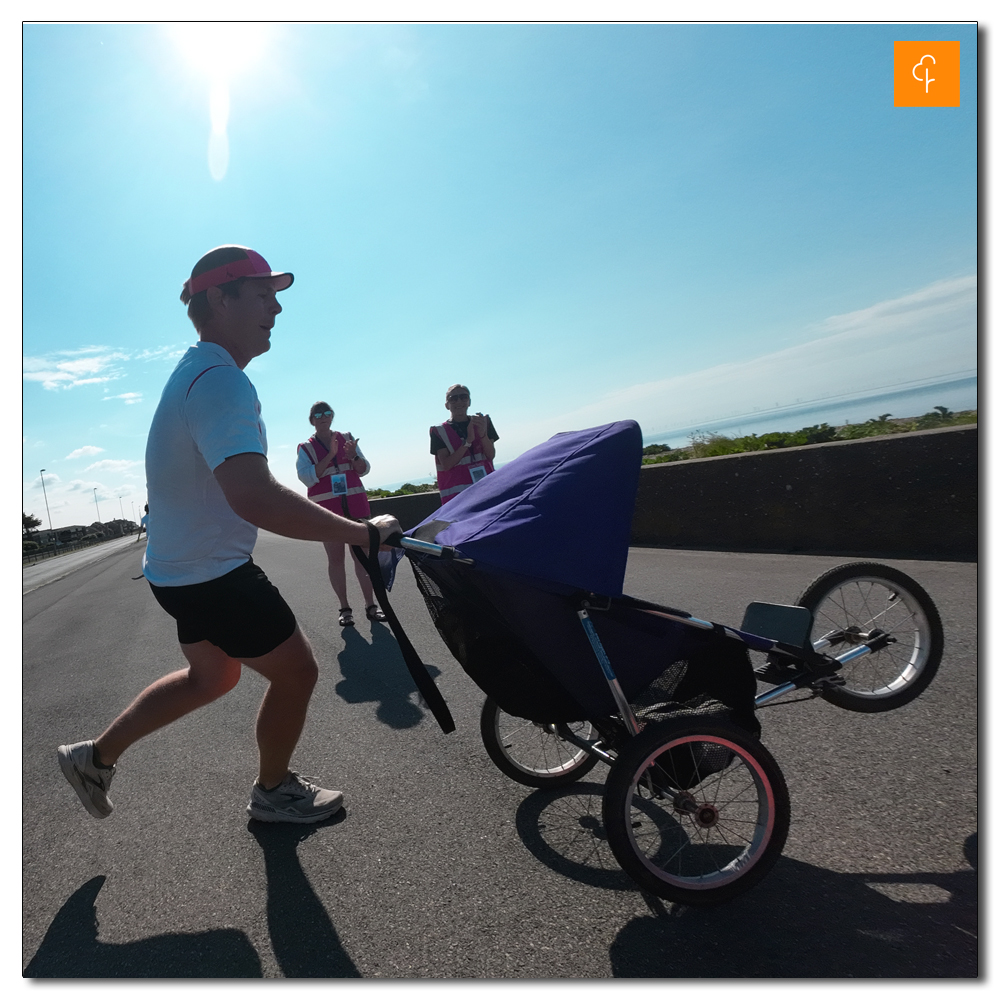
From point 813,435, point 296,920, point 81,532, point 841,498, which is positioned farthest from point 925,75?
point 81,532

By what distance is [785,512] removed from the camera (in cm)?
708

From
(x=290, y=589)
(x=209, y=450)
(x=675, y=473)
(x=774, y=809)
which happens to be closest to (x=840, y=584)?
(x=774, y=809)

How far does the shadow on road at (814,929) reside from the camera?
5.62ft

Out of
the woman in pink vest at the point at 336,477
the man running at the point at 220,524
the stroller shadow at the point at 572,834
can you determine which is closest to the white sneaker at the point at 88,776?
the man running at the point at 220,524

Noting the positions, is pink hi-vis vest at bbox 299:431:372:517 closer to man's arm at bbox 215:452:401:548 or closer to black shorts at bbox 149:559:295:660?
black shorts at bbox 149:559:295:660

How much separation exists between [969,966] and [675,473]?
714 cm

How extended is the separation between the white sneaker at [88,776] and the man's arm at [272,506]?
1.33 metres

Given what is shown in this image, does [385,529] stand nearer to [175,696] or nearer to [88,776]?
[175,696]

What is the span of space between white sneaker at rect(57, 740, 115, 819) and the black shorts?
0.74m

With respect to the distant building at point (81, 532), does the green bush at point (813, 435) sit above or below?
above

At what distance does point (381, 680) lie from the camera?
4.46 m

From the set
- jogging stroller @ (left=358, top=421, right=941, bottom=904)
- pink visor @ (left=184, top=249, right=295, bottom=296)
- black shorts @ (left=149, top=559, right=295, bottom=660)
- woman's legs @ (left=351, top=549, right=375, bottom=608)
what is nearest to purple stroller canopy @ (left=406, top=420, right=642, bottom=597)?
jogging stroller @ (left=358, top=421, right=941, bottom=904)

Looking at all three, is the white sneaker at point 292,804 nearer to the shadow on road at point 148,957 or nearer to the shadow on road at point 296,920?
the shadow on road at point 296,920

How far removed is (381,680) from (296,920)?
2388mm
